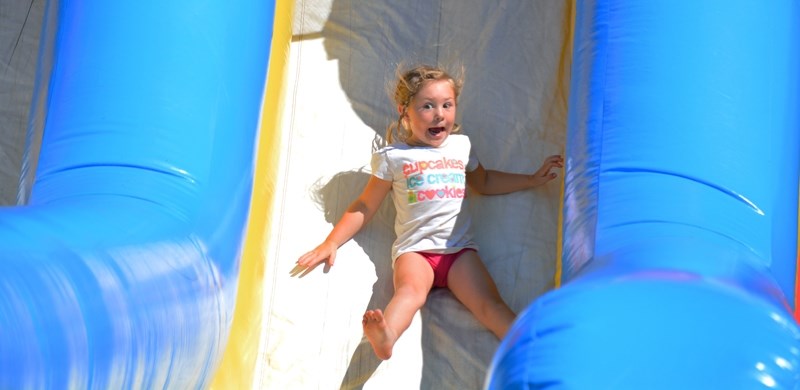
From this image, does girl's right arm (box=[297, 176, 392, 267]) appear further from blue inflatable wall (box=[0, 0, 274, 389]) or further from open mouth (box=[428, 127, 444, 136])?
blue inflatable wall (box=[0, 0, 274, 389])

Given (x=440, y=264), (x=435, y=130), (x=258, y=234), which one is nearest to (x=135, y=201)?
(x=258, y=234)

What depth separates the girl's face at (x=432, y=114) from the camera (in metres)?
2.26

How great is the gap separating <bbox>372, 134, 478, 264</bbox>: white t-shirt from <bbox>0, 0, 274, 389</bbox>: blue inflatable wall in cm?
35

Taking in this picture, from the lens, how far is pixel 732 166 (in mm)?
1636

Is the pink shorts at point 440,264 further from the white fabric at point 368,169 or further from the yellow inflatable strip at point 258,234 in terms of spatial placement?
the yellow inflatable strip at point 258,234

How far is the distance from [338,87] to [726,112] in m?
0.97

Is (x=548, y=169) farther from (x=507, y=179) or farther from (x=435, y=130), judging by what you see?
(x=435, y=130)

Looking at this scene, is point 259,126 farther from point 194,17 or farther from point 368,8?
point 368,8

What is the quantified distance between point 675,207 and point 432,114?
2.55ft

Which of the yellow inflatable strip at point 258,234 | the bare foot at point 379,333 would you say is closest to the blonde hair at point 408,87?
the yellow inflatable strip at point 258,234

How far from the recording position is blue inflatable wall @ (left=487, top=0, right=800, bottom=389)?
1147 mm

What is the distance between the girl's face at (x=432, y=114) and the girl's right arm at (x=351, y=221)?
4.7 inches

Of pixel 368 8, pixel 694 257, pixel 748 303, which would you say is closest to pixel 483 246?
pixel 368 8

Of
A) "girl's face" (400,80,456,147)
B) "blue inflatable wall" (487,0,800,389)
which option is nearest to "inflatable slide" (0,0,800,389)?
"blue inflatable wall" (487,0,800,389)
